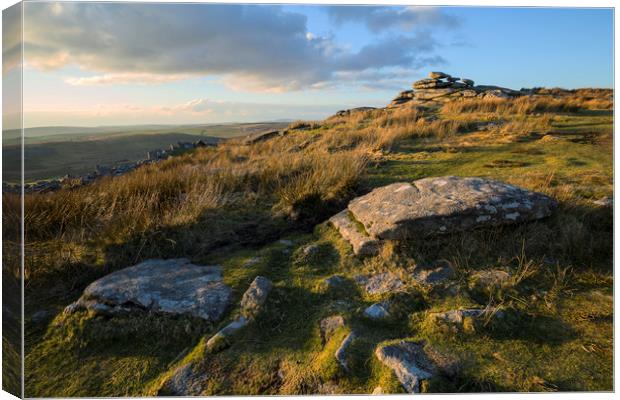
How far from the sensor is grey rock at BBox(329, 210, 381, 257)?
389 cm

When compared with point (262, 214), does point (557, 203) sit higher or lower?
higher

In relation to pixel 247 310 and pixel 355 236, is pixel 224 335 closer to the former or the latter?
pixel 247 310

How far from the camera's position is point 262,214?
5434mm

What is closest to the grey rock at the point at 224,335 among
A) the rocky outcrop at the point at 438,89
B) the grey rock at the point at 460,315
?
the grey rock at the point at 460,315

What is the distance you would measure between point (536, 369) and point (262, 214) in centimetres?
371

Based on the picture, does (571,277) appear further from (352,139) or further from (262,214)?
(352,139)

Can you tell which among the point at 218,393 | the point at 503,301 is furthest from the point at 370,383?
the point at 503,301

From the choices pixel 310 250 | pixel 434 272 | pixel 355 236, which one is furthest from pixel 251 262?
pixel 434 272

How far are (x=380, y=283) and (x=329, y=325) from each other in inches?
27.9

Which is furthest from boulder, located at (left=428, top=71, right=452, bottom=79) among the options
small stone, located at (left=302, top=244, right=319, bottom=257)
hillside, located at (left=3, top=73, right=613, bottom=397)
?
small stone, located at (left=302, top=244, right=319, bottom=257)

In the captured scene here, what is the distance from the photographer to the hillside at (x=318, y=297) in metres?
2.66

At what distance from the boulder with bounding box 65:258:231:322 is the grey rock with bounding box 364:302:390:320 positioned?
3.98ft

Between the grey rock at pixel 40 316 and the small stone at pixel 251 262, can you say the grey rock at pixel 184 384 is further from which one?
the grey rock at pixel 40 316

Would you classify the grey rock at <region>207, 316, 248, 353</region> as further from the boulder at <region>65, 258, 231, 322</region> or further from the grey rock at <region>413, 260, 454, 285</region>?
the grey rock at <region>413, 260, 454, 285</region>
